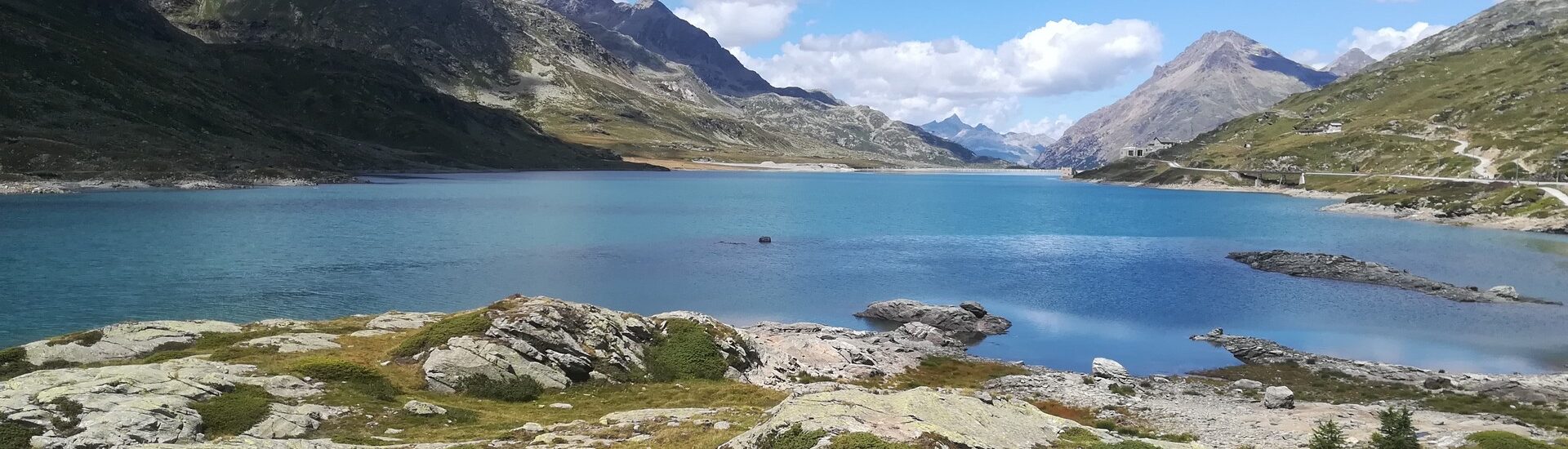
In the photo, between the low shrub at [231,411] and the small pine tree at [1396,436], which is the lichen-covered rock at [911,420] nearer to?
the small pine tree at [1396,436]

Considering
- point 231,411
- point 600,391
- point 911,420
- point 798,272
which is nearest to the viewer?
point 911,420

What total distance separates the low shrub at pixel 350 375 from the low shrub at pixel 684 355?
11.8 meters

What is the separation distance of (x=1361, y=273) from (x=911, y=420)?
89.6 meters

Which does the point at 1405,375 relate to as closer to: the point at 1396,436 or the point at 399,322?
the point at 1396,436

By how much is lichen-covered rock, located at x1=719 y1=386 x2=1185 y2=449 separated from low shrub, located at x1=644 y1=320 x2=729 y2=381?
17.0 m

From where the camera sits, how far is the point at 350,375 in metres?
30.3

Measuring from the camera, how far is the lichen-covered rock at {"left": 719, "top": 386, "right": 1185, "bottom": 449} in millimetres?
19453

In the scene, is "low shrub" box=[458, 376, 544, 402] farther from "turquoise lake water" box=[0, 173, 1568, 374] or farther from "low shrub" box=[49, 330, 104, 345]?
"turquoise lake water" box=[0, 173, 1568, 374]

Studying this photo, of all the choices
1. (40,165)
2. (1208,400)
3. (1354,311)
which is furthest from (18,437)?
(40,165)

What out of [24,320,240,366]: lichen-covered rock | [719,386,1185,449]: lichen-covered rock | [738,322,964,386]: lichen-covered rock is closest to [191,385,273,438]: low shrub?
[24,320,240,366]: lichen-covered rock

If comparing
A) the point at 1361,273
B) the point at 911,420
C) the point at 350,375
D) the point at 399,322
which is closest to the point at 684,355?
the point at 350,375

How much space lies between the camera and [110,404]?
22625 mm

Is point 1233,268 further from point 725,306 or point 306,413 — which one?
point 306,413

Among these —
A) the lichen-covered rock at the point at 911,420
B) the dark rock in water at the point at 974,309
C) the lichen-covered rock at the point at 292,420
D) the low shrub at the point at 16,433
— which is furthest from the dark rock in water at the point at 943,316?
the low shrub at the point at 16,433
